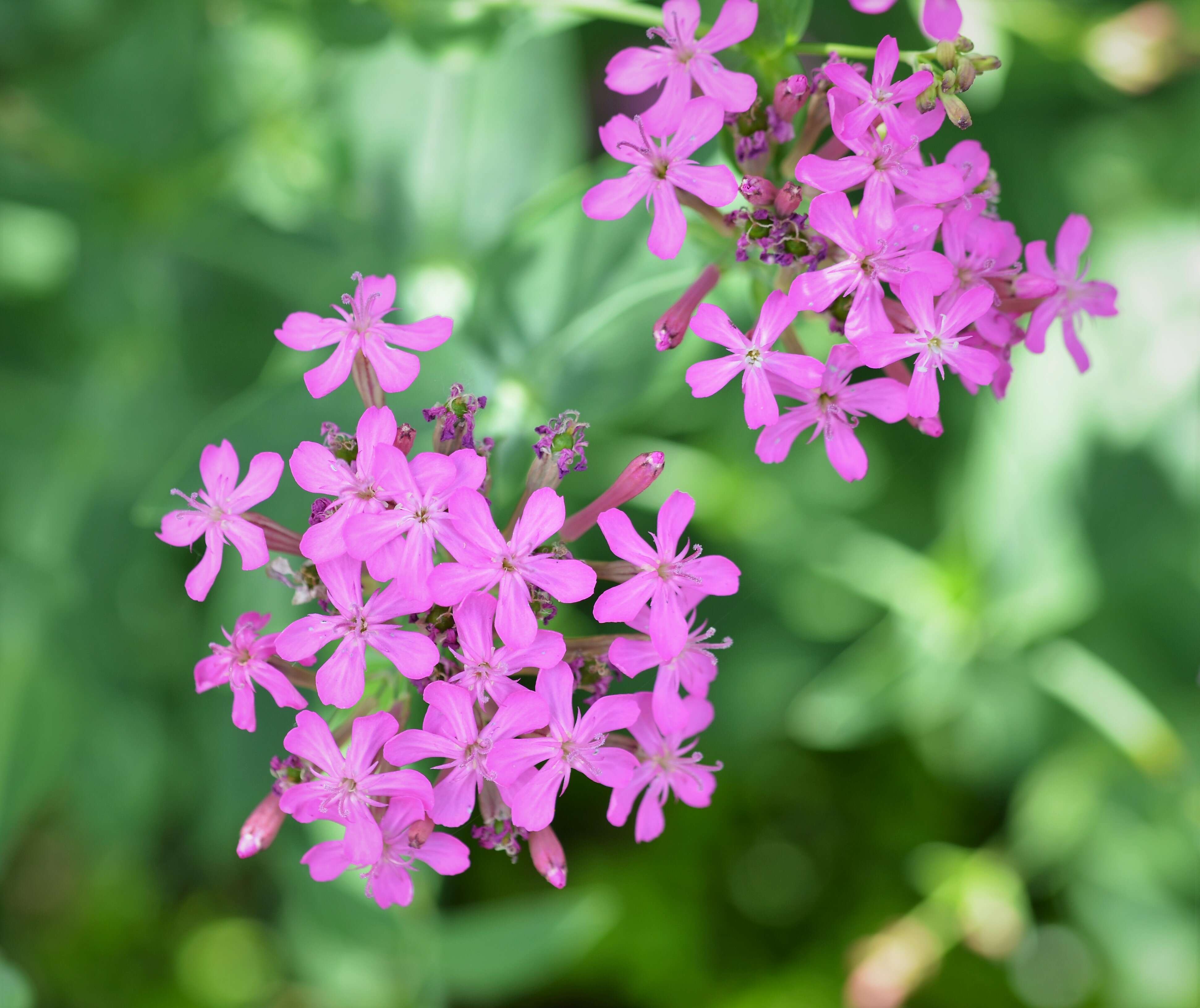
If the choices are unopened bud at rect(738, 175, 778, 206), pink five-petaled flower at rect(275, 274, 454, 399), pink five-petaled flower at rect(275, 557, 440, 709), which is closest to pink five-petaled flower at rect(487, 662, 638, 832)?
pink five-petaled flower at rect(275, 557, 440, 709)

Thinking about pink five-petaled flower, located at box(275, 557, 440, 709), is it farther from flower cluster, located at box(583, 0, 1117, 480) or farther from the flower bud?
the flower bud

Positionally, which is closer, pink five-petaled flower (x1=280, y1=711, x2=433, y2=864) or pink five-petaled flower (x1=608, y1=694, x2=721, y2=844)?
pink five-petaled flower (x1=280, y1=711, x2=433, y2=864)

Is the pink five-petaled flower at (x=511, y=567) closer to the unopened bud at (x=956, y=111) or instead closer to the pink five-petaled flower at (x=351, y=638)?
the pink five-petaled flower at (x=351, y=638)

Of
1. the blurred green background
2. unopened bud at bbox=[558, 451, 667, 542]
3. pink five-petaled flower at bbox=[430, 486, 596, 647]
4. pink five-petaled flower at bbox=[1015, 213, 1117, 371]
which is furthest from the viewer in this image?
the blurred green background

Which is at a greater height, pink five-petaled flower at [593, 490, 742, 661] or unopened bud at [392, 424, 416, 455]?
unopened bud at [392, 424, 416, 455]

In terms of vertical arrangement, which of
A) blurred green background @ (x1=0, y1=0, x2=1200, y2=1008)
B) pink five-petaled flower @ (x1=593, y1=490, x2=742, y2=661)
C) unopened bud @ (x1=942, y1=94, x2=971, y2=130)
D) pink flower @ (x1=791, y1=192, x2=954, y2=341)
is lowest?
blurred green background @ (x1=0, y1=0, x2=1200, y2=1008)

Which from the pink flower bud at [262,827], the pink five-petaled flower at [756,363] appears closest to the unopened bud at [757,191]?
the pink five-petaled flower at [756,363]
